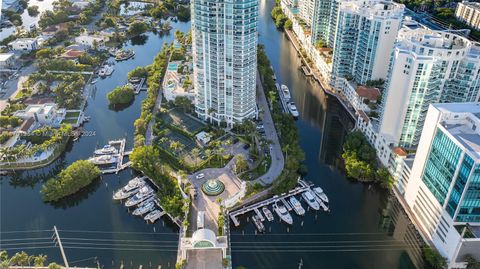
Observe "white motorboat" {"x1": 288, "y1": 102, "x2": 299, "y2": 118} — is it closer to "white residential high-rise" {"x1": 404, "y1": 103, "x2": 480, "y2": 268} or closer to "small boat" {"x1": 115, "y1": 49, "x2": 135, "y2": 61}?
"white residential high-rise" {"x1": 404, "y1": 103, "x2": 480, "y2": 268}

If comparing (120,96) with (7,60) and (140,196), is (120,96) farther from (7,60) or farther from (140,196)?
(7,60)

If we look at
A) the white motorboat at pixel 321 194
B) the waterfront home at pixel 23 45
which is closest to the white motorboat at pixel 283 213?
the white motorboat at pixel 321 194

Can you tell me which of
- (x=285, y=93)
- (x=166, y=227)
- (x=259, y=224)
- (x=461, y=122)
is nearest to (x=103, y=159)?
(x=166, y=227)

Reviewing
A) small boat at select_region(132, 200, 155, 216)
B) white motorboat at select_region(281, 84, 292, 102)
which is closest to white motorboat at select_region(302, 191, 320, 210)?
small boat at select_region(132, 200, 155, 216)

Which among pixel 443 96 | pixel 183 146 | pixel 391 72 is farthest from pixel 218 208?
pixel 443 96

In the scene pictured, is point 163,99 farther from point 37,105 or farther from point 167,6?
point 167,6

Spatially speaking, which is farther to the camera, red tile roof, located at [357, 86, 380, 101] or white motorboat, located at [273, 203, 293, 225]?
red tile roof, located at [357, 86, 380, 101]
